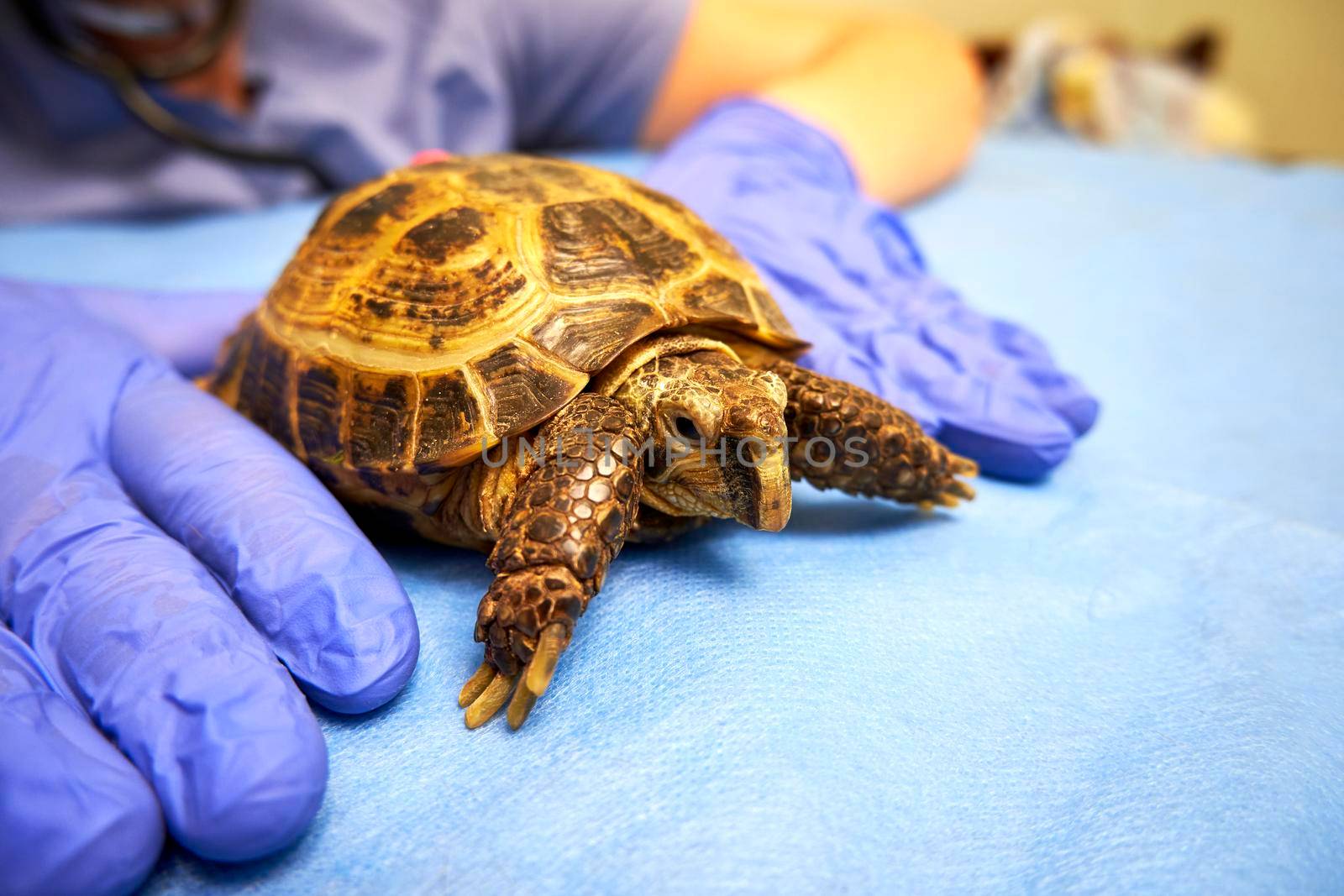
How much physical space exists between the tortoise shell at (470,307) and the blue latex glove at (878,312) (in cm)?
31

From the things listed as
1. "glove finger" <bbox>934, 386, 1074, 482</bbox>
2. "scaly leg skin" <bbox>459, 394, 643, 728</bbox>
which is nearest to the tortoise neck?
"scaly leg skin" <bbox>459, 394, 643, 728</bbox>

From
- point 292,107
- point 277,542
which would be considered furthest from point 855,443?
point 292,107

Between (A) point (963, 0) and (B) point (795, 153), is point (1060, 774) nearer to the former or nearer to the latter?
(B) point (795, 153)

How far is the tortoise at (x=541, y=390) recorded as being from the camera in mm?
Answer: 1001

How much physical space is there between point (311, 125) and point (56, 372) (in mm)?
1419

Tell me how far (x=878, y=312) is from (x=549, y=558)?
960mm

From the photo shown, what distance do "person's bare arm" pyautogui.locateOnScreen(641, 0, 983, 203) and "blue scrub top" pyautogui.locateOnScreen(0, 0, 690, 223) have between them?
376mm

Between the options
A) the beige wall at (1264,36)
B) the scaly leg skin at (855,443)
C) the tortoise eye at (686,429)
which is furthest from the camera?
the beige wall at (1264,36)

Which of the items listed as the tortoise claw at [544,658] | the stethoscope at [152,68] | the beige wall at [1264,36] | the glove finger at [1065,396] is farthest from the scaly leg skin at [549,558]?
the beige wall at [1264,36]

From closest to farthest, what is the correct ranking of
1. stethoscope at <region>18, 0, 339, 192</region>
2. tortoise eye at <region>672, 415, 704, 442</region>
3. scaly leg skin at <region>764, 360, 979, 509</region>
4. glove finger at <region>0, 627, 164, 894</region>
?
glove finger at <region>0, 627, 164, 894</region> < tortoise eye at <region>672, 415, 704, 442</region> < scaly leg skin at <region>764, 360, 979, 509</region> < stethoscope at <region>18, 0, 339, 192</region>

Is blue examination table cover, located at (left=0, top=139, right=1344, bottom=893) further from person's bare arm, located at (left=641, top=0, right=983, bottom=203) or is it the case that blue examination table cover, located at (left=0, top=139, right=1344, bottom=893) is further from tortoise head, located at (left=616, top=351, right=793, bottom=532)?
person's bare arm, located at (left=641, top=0, right=983, bottom=203)

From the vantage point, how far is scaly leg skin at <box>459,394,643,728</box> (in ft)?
3.07

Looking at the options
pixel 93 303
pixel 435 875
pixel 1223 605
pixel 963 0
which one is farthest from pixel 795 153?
pixel 963 0

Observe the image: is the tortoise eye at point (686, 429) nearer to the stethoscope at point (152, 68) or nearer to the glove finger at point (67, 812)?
the glove finger at point (67, 812)
